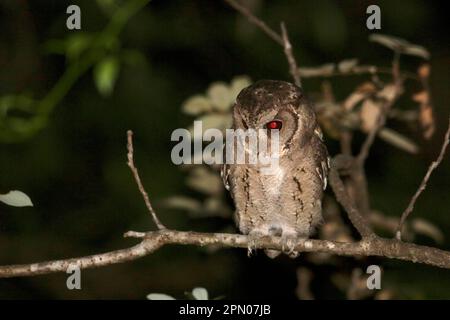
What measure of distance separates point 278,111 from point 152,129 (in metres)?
2.99

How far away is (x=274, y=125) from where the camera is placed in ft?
9.95

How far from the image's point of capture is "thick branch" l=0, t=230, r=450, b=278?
236cm

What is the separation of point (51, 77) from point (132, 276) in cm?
177

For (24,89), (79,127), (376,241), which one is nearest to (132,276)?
(79,127)

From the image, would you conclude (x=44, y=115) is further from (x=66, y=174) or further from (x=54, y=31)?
(x=66, y=174)

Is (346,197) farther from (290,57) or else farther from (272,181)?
(290,57)

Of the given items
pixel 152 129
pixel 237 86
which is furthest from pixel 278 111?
pixel 152 129

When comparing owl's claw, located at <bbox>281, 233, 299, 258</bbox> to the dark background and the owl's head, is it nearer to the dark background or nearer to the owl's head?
the owl's head

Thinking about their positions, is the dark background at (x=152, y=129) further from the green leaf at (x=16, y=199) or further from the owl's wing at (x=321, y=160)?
the green leaf at (x=16, y=199)

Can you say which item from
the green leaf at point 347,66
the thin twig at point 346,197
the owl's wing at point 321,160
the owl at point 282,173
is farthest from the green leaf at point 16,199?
the green leaf at point 347,66

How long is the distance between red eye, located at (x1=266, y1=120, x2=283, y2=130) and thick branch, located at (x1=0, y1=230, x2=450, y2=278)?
555 millimetres

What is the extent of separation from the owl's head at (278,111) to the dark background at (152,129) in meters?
2.23

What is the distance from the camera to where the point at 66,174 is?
606 centimetres

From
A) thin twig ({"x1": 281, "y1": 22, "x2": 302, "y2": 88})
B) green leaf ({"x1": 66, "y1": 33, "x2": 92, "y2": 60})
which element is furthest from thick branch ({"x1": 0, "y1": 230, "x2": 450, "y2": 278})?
green leaf ({"x1": 66, "y1": 33, "x2": 92, "y2": 60})
